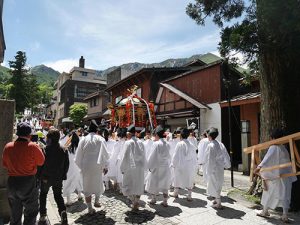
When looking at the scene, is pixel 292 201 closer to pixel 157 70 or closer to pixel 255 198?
pixel 255 198

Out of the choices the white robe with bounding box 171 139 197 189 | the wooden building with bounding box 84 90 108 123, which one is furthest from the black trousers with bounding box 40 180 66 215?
the wooden building with bounding box 84 90 108 123

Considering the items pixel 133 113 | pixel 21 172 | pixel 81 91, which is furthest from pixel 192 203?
pixel 81 91

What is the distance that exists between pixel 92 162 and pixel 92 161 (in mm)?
25

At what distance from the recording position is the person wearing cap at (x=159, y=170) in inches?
291

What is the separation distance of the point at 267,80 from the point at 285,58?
0.75m

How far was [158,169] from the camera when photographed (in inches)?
297

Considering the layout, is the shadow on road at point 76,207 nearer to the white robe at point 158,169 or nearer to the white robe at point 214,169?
the white robe at point 158,169

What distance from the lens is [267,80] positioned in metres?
7.80

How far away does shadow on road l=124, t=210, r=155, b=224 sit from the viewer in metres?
6.13

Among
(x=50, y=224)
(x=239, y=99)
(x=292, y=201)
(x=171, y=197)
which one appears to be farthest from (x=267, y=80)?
(x=50, y=224)

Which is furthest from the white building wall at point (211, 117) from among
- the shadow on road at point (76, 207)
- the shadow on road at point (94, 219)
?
the shadow on road at point (94, 219)

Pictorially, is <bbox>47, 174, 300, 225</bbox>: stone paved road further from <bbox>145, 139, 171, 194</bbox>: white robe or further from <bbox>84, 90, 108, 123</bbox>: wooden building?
<bbox>84, 90, 108, 123</bbox>: wooden building

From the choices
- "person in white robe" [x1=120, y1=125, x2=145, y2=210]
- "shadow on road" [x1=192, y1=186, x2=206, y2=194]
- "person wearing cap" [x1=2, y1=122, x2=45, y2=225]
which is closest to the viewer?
"person wearing cap" [x1=2, y1=122, x2=45, y2=225]

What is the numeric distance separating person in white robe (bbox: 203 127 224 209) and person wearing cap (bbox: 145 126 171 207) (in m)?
1.10
